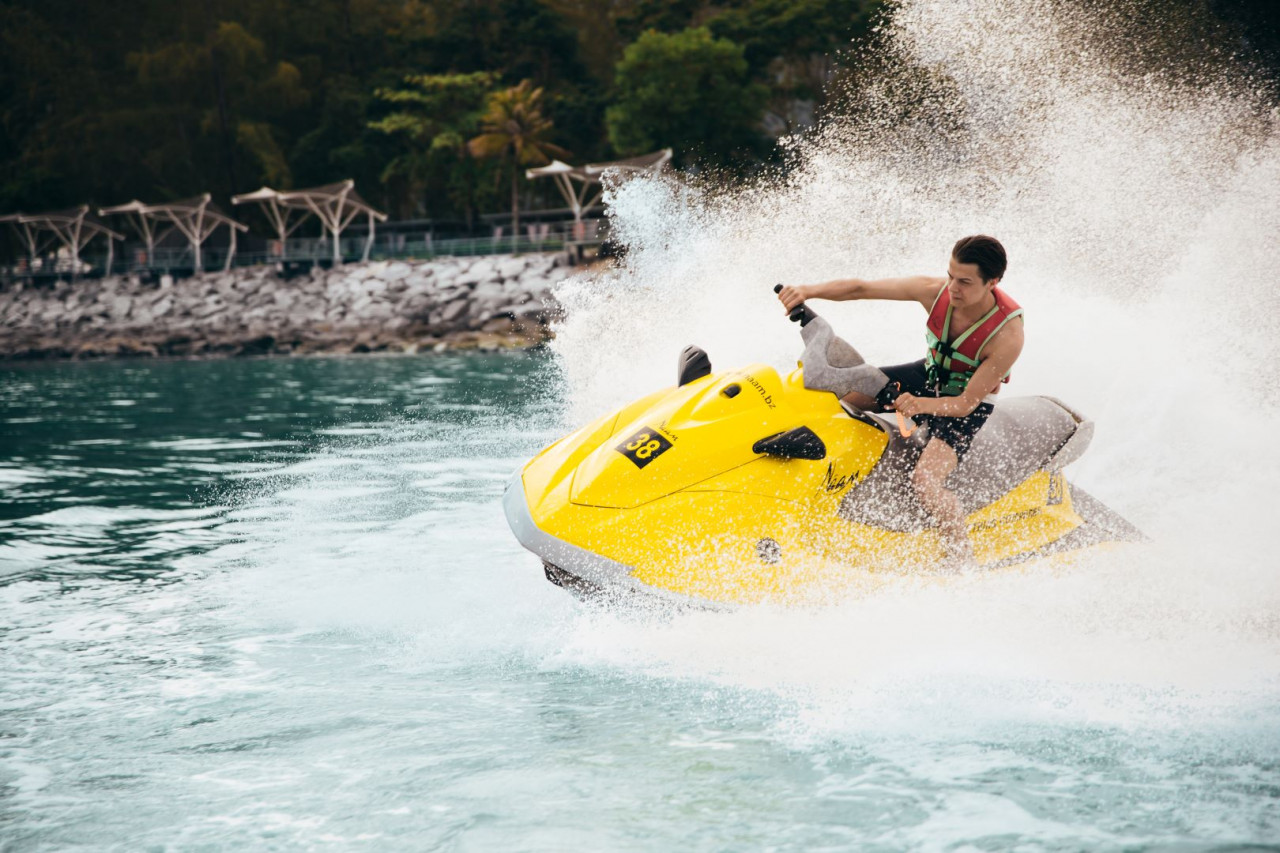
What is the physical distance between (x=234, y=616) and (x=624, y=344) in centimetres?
640

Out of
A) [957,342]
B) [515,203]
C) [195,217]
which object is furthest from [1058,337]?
[195,217]

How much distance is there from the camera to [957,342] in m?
4.07

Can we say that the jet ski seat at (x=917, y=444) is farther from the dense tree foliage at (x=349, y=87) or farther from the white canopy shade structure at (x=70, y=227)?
→ the white canopy shade structure at (x=70, y=227)

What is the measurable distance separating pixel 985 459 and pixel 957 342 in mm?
447

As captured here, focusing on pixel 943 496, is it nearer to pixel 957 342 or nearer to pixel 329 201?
pixel 957 342

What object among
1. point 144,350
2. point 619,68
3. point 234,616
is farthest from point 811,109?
point 234,616

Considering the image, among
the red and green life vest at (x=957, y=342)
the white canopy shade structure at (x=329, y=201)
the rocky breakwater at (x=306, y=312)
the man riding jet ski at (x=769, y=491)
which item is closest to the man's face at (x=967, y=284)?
the red and green life vest at (x=957, y=342)

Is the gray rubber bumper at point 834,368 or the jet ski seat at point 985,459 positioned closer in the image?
the gray rubber bumper at point 834,368

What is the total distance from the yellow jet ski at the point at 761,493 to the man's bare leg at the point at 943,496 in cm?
7

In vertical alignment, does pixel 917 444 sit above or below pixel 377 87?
below

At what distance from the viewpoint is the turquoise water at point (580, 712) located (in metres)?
2.87

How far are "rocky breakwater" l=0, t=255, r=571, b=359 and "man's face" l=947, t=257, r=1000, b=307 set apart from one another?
2785cm

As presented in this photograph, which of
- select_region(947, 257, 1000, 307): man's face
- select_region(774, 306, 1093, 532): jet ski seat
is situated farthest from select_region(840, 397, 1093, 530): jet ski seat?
select_region(947, 257, 1000, 307): man's face

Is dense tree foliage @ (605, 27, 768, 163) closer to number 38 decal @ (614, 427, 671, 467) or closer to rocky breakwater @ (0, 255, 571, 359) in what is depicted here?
rocky breakwater @ (0, 255, 571, 359)
